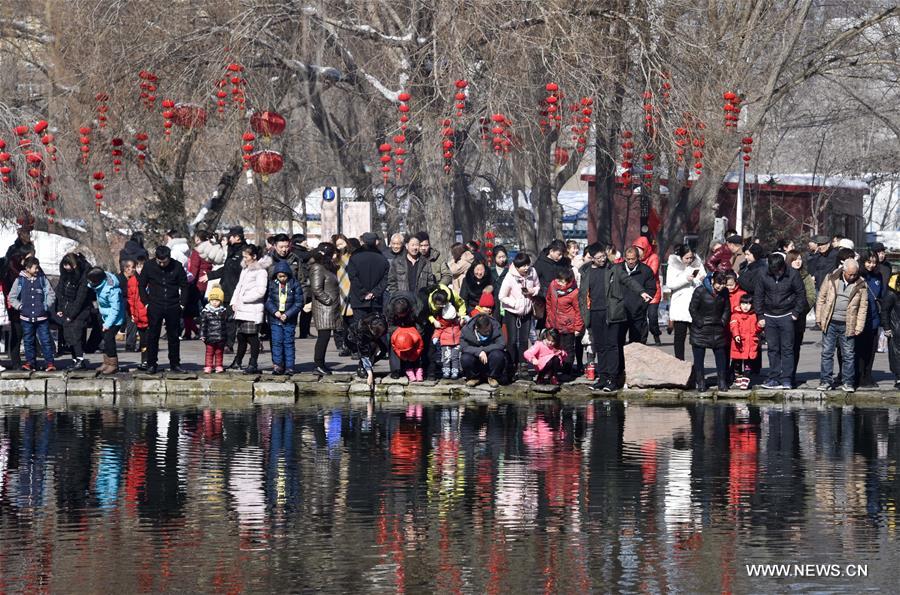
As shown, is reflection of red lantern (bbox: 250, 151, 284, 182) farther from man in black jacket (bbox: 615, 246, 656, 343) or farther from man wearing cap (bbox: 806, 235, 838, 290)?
man wearing cap (bbox: 806, 235, 838, 290)

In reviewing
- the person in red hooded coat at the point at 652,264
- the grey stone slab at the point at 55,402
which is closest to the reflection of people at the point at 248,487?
the grey stone slab at the point at 55,402

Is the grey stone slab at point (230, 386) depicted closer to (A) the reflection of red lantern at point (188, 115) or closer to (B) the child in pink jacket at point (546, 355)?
(B) the child in pink jacket at point (546, 355)

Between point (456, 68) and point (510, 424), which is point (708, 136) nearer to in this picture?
point (456, 68)

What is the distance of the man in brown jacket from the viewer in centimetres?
1719

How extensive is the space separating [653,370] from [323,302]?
424cm

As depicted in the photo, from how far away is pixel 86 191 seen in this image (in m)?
31.0

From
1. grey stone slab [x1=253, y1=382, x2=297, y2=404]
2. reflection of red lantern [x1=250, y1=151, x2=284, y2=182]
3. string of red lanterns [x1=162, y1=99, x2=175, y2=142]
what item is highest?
string of red lanterns [x1=162, y1=99, x2=175, y2=142]

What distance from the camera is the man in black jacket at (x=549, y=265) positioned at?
19567 millimetres

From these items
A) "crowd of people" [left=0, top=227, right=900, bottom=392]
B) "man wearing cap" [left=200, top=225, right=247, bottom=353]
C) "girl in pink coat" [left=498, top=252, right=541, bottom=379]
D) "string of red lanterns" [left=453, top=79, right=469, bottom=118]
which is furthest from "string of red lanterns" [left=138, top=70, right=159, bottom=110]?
"girl in pink coat" [left=498, top=252, right=541, bottom=379]

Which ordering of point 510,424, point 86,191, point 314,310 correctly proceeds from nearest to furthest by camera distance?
point 510,424 → point 314,310 → point 86,191

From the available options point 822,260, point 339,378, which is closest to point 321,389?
point 339,378

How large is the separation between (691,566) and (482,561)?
3.83 feet

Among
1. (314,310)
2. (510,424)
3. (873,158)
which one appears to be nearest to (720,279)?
(510,424)

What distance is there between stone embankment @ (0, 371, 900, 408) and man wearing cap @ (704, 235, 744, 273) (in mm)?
3246
